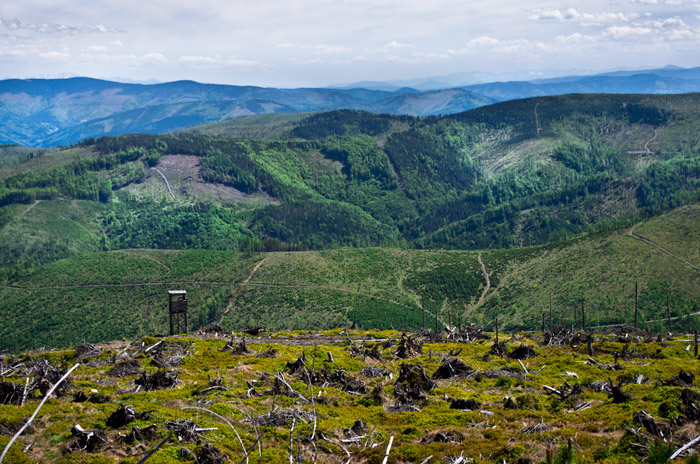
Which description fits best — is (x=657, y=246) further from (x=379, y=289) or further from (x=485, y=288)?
(x=379, y=289)

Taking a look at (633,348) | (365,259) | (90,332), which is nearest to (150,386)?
(633,348)

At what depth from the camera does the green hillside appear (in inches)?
5408

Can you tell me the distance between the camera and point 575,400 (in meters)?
35.8

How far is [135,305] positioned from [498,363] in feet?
441

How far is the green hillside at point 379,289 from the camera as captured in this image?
13738cm

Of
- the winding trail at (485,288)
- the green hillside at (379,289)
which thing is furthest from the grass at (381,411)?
the winding trail at (485,288)

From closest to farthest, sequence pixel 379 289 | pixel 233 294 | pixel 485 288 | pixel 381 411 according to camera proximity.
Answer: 1. pixel 381 411
2. pixel 485 288
3. pixel 379 289
4. pixel 233 294

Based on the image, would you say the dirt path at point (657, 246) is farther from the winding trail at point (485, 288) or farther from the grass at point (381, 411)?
the grass at point (381, 411)

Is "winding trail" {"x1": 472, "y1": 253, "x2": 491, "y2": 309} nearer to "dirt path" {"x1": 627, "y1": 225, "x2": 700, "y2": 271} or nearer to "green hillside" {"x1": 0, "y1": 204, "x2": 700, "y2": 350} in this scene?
"green hillside" {"x1": 0, "y1": 204, "x2": 700, "y2": 350}

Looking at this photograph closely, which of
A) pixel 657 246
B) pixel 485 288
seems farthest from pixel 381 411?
pixel 657 246

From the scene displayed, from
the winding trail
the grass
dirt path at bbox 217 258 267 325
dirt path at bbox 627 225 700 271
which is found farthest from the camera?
the winding trail

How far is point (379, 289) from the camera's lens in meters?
171

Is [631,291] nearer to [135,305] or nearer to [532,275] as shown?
[532,275]

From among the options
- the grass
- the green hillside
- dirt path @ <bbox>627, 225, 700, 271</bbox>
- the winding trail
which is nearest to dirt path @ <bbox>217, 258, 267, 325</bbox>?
the green hillside
